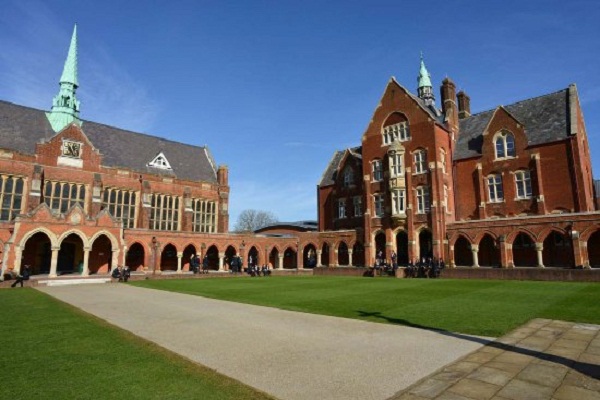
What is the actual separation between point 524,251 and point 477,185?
765 centimetres

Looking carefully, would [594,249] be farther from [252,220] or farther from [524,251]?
[252,220]

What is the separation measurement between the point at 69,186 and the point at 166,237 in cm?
1096

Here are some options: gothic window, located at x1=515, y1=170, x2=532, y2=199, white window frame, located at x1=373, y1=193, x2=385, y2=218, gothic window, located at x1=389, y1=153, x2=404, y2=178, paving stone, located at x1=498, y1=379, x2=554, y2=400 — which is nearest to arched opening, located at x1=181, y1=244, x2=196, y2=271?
white window frame, located at x1=373, y1=193, x2=385, y2=218

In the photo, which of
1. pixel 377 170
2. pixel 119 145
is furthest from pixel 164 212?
pixel 377 170

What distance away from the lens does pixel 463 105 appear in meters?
45.1

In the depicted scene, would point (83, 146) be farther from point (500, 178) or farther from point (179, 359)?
point (500, 178)

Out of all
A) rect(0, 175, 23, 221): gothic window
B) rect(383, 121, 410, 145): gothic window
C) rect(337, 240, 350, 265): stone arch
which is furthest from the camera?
rect(337, 240, 350, 265): stone arch

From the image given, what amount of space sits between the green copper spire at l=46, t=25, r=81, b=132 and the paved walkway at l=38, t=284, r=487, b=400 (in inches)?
1450

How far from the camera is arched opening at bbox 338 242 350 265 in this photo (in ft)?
145

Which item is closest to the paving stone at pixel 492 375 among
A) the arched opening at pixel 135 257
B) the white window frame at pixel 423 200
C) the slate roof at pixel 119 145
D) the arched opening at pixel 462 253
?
the arched opening at pixel 462 253

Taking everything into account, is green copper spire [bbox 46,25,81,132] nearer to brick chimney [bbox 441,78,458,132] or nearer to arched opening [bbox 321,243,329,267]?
arched opening [bbox 321,243,329,267]

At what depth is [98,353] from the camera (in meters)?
7.70

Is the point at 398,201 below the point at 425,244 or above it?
above

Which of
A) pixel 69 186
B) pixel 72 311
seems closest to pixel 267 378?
pixel 72 311
